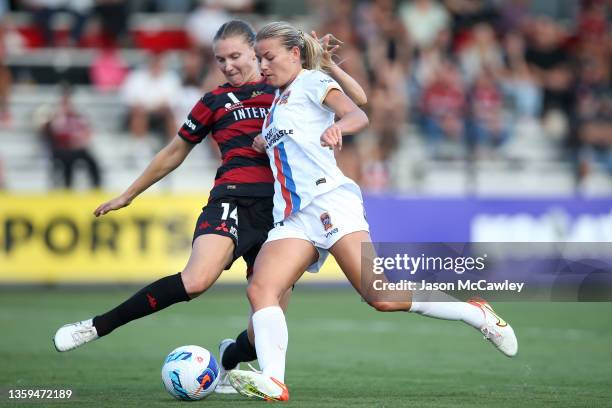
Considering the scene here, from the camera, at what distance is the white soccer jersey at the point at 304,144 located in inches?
275

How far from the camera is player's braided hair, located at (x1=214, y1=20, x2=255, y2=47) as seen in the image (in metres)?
7.52

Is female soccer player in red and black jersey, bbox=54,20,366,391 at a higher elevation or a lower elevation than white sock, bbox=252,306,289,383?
higher

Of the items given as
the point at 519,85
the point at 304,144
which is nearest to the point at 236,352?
the point at 304,144

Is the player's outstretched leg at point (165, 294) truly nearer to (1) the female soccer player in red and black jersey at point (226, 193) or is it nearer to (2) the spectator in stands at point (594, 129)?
(1) the female soccer player in red and black jersey at point (226, 193)

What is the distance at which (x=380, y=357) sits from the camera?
9961 millimetres

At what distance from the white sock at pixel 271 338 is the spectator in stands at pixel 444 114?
454 inches

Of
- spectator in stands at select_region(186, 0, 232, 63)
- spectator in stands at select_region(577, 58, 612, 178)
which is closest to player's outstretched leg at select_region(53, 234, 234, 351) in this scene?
spectator in stands at select_region(186, 0, 232, 63)

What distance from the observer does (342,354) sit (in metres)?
10.2

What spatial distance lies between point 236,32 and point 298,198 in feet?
4.18

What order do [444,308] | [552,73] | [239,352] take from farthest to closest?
1. [552,73]
2. [239,352]
3. [444,308]

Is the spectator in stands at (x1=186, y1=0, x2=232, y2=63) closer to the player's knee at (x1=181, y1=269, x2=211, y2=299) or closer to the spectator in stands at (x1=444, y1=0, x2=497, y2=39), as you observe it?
the spectator in stands at (x1=444, y1=0, x2=497, y2=39)

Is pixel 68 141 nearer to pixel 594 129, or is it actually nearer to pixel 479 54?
pixel 479 54

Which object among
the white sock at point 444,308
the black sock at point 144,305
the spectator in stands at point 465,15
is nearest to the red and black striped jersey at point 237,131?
the black sock at point 144,305

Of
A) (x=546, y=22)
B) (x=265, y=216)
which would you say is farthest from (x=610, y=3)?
(x=265, y=216)
